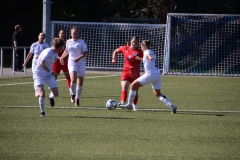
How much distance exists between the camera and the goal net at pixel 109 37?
29.9m

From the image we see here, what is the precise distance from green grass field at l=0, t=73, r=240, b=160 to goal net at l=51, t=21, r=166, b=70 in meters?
10.6

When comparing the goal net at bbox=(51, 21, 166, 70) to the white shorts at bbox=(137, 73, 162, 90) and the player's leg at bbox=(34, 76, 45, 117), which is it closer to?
the white shorts at bbox=(137, 73, 162, 90)

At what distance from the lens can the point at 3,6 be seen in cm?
4147

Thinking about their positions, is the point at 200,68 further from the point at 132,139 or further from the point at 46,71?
the point at 132,139

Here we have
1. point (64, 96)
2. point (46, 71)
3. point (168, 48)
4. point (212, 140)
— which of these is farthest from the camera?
point (168, 48)

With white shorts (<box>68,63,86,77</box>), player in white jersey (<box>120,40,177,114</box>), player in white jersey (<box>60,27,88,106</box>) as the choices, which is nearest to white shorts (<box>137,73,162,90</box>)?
player in white jersey (<box>120,40,177,114</box>)

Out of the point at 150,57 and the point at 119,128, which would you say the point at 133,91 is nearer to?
the point at 150,57

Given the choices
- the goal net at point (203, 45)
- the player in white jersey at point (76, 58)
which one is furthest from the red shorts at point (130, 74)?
the goal net at point (203, 45)

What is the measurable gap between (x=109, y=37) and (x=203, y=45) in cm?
464

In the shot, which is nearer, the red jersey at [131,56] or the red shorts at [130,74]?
the red jersey at [131,56]

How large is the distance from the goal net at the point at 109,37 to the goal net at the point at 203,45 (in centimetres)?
73

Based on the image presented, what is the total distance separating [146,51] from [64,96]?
15.9ft

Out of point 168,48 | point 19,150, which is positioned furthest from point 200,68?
point 19,150

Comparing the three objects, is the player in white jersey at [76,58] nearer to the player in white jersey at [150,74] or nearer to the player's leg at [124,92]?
the player's leg at [124,92]
